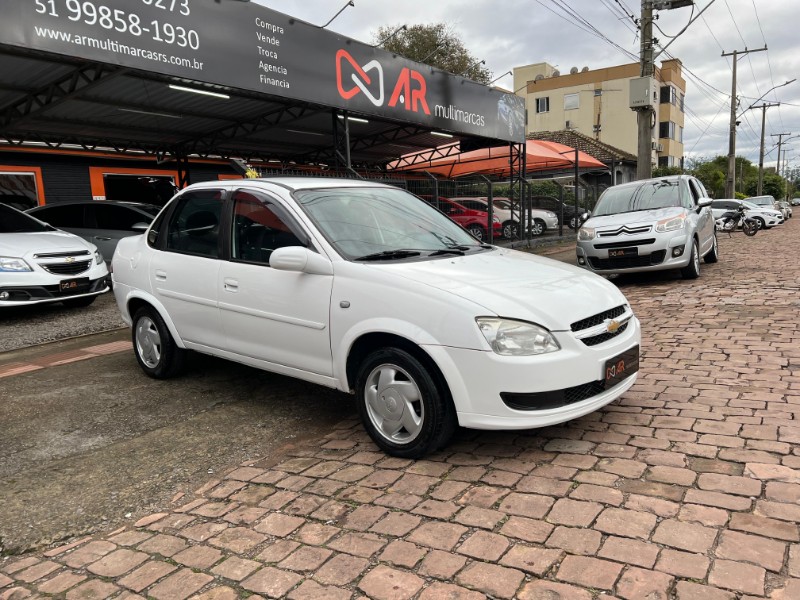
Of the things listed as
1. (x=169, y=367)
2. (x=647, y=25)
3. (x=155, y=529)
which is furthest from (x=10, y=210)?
(x=647, y=25)

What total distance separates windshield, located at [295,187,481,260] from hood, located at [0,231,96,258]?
5.56 metres

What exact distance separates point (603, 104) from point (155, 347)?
46.3 meters

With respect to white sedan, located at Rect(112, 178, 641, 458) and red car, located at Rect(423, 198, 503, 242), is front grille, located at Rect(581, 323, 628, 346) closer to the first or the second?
white sedan, located at Rect(112, 178, 641, 458)

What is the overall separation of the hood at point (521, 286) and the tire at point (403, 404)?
1.57 feet

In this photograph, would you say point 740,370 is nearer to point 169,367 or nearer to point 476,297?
point 476,297

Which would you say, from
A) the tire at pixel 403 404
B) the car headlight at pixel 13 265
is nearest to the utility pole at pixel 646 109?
the car headlight at pixel 13 265

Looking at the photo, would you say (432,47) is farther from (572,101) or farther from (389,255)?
(389,255)

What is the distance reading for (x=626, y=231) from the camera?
30.7 feet

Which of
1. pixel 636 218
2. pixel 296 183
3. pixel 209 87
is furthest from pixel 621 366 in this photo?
pixel 209 87

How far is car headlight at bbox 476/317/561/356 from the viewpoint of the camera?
3170 mm

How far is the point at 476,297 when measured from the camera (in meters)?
3.26

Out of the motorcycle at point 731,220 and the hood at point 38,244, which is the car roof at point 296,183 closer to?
the hood at point 38,244

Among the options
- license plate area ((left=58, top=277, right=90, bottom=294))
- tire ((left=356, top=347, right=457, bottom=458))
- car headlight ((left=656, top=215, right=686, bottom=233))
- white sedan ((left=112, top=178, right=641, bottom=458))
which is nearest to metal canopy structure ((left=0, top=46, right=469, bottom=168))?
license plate area ((left=58, top=277, right=90, bottom=294))

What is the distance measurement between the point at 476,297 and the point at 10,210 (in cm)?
866
